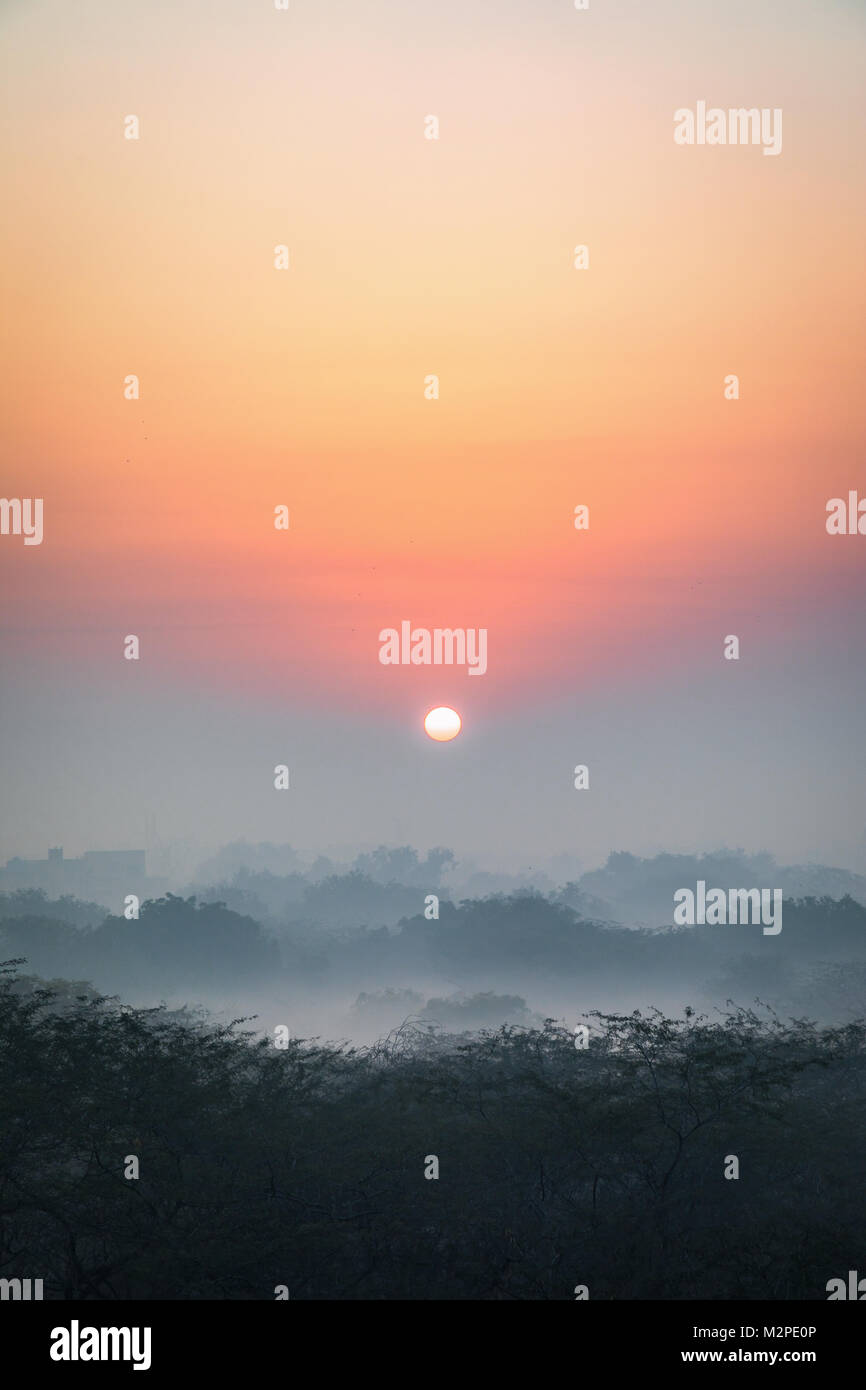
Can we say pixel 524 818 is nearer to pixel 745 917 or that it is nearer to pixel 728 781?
pixel 728 781

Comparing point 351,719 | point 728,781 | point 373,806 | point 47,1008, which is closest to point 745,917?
point 728,781

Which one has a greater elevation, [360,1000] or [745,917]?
[745,917]

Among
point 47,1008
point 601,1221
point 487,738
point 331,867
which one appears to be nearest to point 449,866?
point 331,867

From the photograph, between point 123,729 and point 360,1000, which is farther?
point 360,1000
